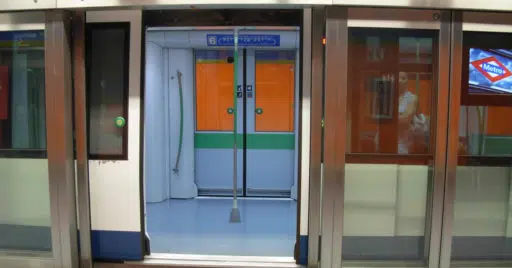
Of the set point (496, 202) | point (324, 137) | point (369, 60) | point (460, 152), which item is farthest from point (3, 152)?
point (496, 202)

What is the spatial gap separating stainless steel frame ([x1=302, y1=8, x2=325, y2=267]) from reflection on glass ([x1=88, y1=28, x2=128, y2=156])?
1407 mm

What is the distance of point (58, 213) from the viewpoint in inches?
103

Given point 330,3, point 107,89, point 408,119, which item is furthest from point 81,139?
point 408,119

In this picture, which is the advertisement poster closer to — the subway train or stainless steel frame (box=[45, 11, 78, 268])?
the subway train

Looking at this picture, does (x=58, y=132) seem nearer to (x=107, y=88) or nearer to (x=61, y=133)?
(x=61, y=133)

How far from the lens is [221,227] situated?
379cm

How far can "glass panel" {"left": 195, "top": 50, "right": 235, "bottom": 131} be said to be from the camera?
5.15 meters

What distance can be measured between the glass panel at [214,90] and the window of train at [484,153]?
326 centimetres

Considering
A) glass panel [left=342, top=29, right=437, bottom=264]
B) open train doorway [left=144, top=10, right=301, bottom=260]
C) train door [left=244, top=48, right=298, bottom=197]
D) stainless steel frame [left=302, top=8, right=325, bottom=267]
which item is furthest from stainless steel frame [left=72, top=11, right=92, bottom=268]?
train door [left=244, top=48, right=298, bottom=197]

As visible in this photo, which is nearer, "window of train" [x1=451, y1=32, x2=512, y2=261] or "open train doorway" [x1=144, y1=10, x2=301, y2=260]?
"window of train" [x1=451, y1=32, x2=512, y2=261]

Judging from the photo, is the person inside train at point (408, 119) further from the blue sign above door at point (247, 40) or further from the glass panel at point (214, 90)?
the glass panel at point (214, 90)

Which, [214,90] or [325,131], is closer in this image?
[325,131]

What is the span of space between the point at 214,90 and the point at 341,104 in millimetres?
3067

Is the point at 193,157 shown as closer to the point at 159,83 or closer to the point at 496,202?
the point at 159,83
